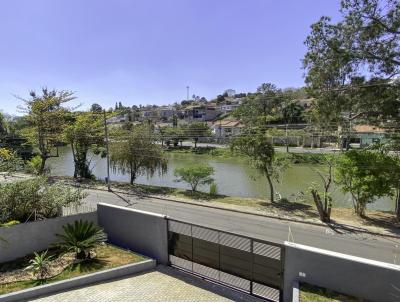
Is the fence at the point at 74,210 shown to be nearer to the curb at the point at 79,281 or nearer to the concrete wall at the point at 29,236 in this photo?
the concrete wall at the point at 29,236

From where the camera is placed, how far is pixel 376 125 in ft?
61.8

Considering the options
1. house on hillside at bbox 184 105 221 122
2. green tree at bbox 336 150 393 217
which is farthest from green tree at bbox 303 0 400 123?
house on hillside at bbox 184 105 221 122

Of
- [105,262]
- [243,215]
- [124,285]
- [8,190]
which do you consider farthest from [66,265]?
[243,215]

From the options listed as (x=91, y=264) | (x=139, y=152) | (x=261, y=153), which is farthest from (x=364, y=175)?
(x=139, y=152)

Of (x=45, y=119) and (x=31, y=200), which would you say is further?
(x=45, y=119)

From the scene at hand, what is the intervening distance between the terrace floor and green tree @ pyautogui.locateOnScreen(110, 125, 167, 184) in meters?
18.9

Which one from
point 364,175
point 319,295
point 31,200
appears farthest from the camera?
point 364,175

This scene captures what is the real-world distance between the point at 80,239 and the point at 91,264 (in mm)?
1099

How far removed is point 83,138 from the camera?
109ft

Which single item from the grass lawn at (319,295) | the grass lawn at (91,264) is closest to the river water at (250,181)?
the grass lawn at (91,264)

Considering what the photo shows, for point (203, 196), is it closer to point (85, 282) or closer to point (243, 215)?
point (243, 215)

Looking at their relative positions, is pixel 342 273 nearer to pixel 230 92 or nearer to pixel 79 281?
pixel 79 281

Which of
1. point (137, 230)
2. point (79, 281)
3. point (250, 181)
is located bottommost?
point (250, 181)

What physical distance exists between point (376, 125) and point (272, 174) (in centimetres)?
724
